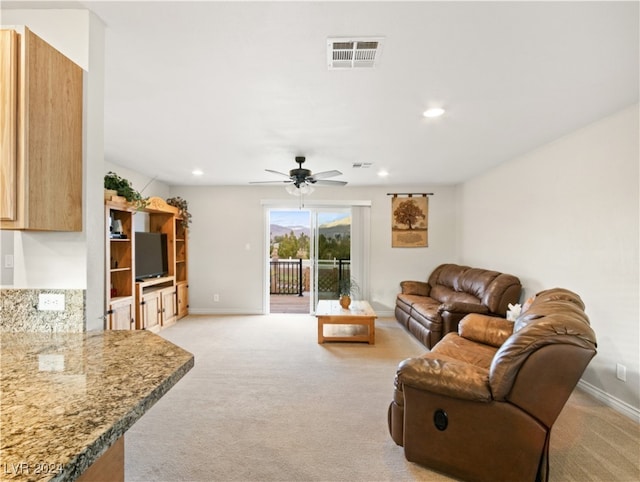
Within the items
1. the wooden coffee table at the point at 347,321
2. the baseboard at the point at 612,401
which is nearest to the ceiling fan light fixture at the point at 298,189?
the wooden coffee table at the point at 347,321

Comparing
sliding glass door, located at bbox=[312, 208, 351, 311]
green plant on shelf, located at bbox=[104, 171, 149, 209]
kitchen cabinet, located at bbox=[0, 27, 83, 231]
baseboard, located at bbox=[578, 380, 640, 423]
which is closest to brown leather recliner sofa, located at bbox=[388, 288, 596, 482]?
baseboard, located at bbox=[578, 380, 640, 423]

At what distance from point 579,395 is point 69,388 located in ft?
12.7

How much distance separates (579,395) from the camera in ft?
9.57

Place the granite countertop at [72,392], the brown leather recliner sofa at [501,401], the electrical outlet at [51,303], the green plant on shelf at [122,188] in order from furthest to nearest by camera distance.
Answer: the green plant on shelf at [122,188]
the brown leather recliner sofa at [501,401]
the electrical outlet at [51,303]
the granite countertop at [72,392]

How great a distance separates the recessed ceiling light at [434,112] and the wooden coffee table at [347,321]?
2542 millimetres

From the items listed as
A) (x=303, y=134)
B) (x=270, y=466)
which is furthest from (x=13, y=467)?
(x=303, y=134)

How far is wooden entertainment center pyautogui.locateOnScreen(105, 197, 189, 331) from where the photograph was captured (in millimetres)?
3809

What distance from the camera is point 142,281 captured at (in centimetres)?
457

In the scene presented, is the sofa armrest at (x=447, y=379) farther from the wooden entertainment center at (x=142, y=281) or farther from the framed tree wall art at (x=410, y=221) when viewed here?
the framed tree wall art at (x=410, y=221)

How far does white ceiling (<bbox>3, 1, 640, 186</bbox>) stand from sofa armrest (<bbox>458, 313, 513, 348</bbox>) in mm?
1863

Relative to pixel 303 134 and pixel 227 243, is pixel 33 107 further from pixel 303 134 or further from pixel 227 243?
pixel 227 243

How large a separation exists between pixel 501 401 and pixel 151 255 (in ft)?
15.7

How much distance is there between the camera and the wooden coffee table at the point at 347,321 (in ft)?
13.8

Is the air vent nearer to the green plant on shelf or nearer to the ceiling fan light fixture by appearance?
the ceiling fan light fixture
